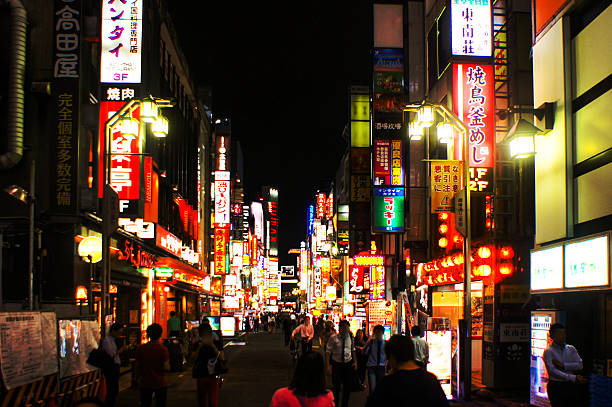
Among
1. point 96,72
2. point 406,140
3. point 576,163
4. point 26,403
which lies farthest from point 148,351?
point 406,140

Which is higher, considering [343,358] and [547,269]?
[547,269]

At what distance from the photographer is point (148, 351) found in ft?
38.0

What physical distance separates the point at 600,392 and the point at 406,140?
27527 millimetres

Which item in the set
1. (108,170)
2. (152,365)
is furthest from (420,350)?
(108,170)

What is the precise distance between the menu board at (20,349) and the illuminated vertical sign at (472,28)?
1563cm

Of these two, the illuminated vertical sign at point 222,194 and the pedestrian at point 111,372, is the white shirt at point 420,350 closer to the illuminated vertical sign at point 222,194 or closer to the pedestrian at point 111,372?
the pedestrian at point 111,372

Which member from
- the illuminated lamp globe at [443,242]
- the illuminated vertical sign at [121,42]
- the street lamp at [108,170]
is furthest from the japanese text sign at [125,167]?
the illuminated lamp globe at [443,242]

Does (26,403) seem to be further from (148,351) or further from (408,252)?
(408,252)

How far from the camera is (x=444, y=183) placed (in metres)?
20.3

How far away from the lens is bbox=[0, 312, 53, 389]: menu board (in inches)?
360

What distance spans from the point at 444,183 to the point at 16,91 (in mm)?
11770

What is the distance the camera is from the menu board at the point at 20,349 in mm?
9156

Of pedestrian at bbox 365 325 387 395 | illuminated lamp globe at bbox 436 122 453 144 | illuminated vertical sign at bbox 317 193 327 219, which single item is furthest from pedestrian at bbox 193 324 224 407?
illuminated vertical sign at bbox 317 193 327 219

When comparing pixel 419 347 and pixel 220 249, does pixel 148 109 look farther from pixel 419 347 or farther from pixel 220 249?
pixel 220 249
